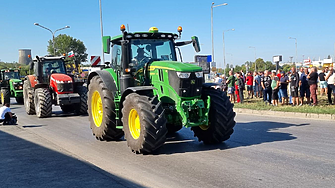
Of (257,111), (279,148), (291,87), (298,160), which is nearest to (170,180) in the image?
(298,160)

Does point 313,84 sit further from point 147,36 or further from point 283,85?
point 147,36

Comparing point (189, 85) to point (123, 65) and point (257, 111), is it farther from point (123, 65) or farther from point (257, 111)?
point (257, 111)

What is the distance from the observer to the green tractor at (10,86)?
23.2 metres

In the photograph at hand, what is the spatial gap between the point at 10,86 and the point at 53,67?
8699 millimetres

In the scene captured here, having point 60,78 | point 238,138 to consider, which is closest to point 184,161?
point 238,138

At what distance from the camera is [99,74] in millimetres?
9984

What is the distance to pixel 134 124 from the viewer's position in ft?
27.6

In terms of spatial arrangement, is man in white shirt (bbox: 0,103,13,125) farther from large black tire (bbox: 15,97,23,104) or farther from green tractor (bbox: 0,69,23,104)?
large black tire (bbox: 15,97,23,104)

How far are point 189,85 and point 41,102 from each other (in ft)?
31.5

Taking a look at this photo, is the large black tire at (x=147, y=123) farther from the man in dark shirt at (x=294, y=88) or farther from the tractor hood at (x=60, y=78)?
the man in dark shirt at (x=294, y=88)

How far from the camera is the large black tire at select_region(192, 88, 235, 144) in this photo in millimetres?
8227

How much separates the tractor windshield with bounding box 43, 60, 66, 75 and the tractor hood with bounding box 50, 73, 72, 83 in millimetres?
912

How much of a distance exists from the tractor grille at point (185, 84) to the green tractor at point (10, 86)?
1807cm

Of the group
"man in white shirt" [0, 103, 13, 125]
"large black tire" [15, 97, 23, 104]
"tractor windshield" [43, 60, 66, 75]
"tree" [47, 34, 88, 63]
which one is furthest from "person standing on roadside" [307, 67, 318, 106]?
"tree" [47, 34, 88, 63]
